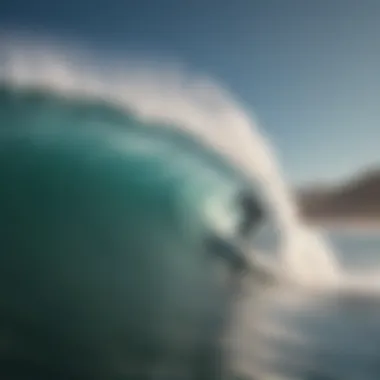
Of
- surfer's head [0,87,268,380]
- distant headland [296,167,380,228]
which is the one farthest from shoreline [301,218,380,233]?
surfer's head [0,87,268,380]

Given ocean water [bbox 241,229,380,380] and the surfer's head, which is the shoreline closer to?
ocean water [bbox 241,229,380,380]

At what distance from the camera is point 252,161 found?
4.38 feet

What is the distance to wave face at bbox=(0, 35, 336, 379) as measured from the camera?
1.31m

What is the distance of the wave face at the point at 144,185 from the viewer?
131cm

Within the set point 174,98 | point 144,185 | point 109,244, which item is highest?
point 174,98

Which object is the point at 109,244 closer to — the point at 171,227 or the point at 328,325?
the point at 171,227

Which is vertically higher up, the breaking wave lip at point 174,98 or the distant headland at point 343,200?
the breaking wave lip at point 174,98

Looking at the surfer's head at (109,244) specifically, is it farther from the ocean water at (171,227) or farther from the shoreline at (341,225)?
the shoreline at (341,225)

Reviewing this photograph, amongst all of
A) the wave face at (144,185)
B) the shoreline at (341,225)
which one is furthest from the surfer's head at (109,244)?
the shoreline at (341,225)

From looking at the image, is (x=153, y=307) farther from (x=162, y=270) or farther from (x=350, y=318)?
(x=350, y=318)

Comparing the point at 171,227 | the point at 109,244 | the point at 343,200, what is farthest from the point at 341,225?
the point at 109,244

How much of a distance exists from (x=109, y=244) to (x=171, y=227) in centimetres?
12

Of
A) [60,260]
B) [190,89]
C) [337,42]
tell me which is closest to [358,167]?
[337,42]

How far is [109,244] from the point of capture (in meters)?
1.33
